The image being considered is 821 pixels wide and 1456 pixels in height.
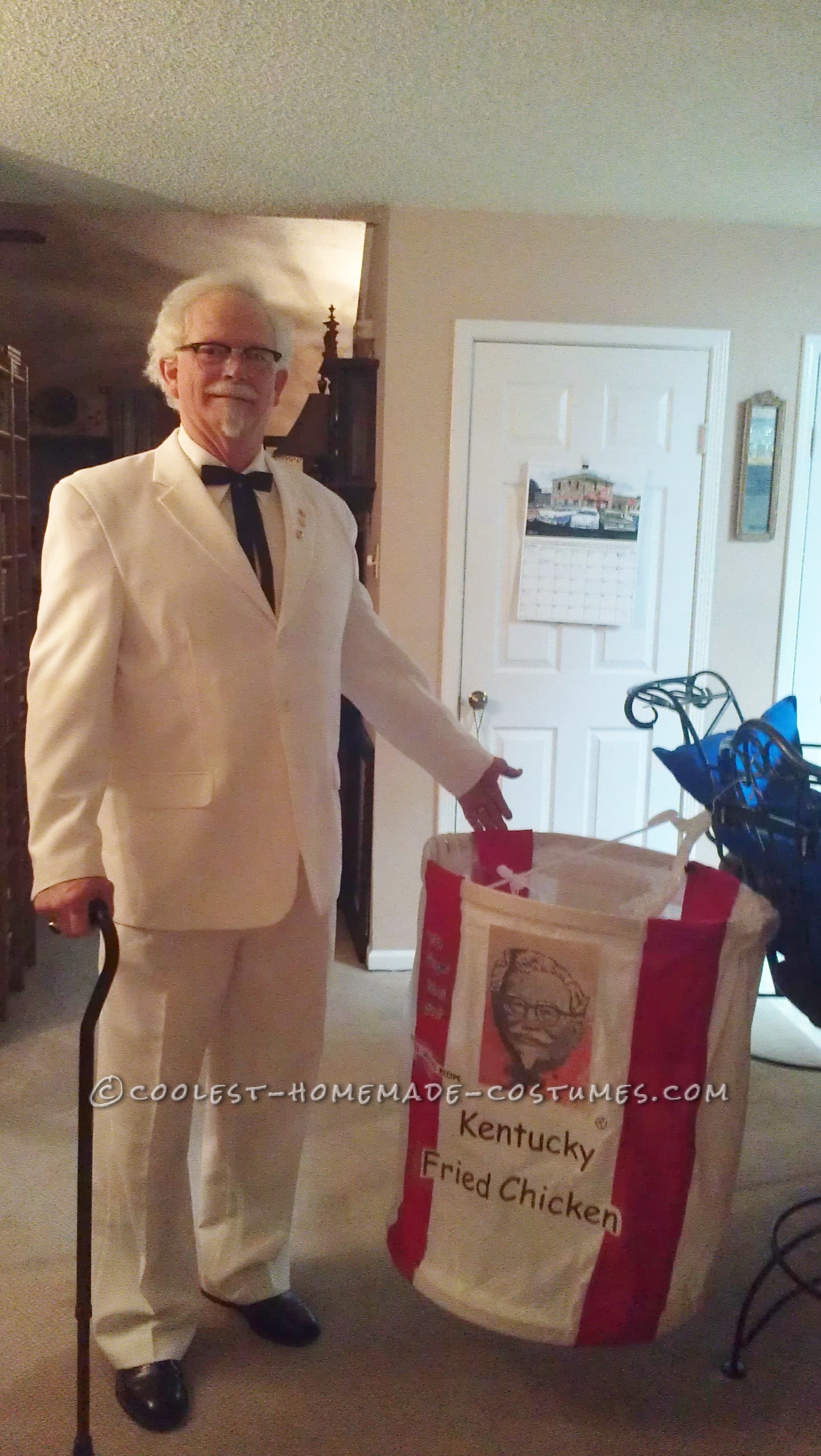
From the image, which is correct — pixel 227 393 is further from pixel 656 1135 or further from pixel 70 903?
pixel 656 1135

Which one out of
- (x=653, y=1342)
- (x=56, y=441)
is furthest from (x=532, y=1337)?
(x=56, y=441)

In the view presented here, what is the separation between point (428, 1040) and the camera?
1517 mm

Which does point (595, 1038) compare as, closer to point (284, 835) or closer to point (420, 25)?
point (284, 835)

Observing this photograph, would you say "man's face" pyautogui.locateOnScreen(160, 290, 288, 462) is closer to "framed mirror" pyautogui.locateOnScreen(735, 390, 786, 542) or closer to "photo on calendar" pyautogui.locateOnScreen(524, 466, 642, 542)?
"photo on calendar" pyautogui.locateOnScreen(524, 466, 642, 542)

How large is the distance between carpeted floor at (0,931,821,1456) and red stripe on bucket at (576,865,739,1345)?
0.27 m

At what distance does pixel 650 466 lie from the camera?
3211mm

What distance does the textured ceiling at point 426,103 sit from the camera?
6.75 ft

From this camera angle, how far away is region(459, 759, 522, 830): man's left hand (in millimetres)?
1847

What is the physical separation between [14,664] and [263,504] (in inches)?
66.5

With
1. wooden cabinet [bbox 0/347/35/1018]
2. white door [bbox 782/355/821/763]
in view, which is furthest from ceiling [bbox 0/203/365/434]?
white door [bbox 782/355/821/763]

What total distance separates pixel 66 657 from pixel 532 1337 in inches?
43.9

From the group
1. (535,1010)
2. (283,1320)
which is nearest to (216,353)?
(535,1010)

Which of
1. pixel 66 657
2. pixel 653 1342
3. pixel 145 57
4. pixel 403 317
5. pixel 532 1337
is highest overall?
pixel 145 57

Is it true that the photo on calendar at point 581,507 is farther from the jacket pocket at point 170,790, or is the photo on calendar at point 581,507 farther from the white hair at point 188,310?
the jacket pocket at point 170,790
